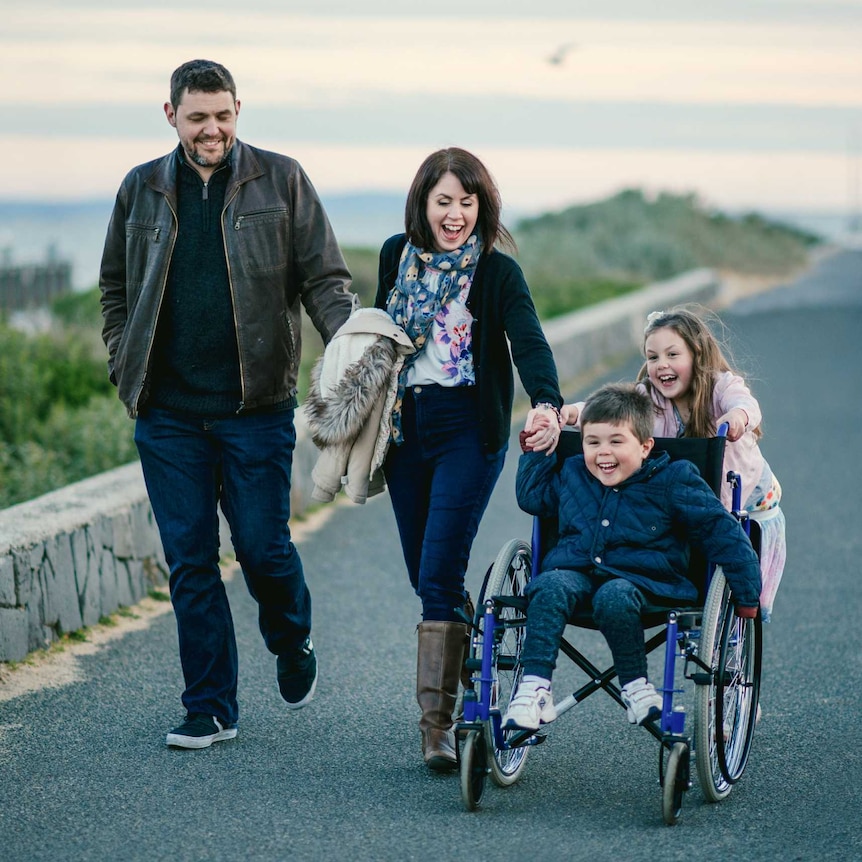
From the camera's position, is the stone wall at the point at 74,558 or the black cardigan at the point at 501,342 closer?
the black cardigan at the point at 501,342

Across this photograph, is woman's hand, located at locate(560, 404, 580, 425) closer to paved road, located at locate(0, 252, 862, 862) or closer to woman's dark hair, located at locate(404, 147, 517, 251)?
woman's dark hair, located at locate(404, 147, 517, 251)

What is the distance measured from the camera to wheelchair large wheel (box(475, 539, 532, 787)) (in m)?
4.39

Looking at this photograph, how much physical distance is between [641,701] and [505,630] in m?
0.51

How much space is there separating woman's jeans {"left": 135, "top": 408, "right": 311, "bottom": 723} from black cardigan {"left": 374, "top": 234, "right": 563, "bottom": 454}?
79cm

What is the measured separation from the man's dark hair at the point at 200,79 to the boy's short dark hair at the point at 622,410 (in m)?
1.53

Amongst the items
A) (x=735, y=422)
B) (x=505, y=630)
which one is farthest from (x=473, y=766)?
(x=735, y=422)

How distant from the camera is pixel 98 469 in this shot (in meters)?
8.68

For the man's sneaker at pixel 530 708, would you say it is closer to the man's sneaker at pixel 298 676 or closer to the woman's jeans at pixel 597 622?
the woman's jeans at pixel 597 622

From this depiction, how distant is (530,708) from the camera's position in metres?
4.16

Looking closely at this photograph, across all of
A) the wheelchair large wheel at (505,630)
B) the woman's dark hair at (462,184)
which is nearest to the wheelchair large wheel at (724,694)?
the wheelchair large wheel at (505,630)

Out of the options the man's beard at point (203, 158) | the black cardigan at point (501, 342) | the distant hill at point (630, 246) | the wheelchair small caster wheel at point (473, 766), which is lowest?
the wheelchair small caster wheel at point (473, 766)

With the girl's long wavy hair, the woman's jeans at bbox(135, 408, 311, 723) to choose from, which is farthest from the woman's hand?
the woman's jeans at bbox(135, 408, 311, 723)

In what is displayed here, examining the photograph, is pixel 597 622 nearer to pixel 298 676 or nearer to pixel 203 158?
pixel 298 676

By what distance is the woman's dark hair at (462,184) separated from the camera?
4.61 metres
